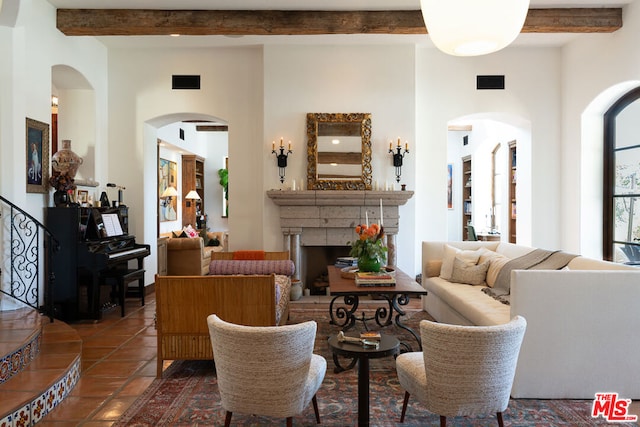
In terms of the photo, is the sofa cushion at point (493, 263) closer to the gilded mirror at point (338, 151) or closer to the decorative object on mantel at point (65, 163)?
the gilded mirror at point (338, 151)

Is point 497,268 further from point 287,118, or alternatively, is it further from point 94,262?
point 94,262

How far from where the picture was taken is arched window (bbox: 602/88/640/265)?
225 inches

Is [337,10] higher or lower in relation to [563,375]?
higher

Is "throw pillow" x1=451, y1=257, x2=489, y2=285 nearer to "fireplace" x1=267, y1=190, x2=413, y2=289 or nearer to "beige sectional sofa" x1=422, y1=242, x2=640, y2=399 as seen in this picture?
"fireplace" x1=267, y1=190, x2=413, y2=289

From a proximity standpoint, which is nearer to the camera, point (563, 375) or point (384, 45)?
point (563, 375)

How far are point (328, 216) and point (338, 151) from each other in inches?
35.6

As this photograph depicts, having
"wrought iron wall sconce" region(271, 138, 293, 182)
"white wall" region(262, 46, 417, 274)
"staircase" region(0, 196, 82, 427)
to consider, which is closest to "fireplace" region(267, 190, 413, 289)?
"wrought iron wall sconce" region(271, 138, 293, 182)

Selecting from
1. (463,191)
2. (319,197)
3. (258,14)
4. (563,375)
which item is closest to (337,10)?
(258,14)

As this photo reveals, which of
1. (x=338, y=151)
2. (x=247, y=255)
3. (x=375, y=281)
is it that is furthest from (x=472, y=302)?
(x=338, y=151)

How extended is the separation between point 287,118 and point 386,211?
1.86 metres

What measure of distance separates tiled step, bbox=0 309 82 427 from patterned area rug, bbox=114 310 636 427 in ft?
1.58

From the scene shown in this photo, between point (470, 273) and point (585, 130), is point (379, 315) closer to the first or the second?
point (470, 273)

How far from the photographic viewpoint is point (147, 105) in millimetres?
6742

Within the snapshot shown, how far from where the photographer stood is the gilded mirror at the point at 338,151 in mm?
6445
